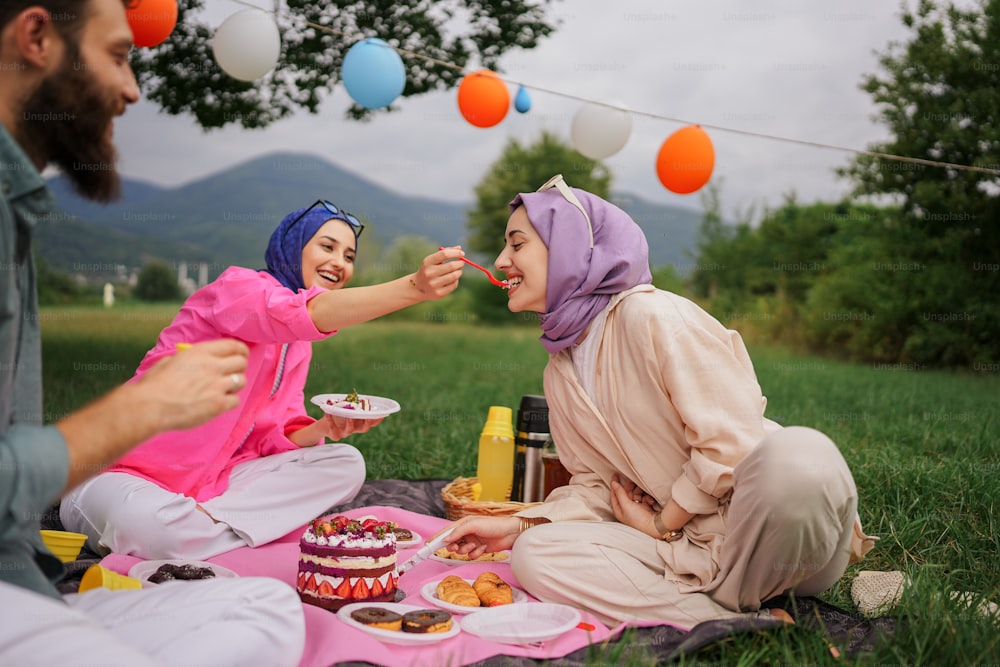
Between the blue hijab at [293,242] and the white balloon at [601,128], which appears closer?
the blue hijab at [293,242]

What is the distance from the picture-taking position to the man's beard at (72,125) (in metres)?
1.90

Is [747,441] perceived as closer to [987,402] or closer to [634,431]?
[634,431]

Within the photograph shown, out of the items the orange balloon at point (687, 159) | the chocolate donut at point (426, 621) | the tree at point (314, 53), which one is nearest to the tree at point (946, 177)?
the tree at point (314, 53)

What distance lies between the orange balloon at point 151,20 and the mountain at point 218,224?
2.50 m

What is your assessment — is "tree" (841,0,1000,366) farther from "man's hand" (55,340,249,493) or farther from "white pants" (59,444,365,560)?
"man's hand" (55,340,249,493)

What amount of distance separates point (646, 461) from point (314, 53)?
677 centimetres

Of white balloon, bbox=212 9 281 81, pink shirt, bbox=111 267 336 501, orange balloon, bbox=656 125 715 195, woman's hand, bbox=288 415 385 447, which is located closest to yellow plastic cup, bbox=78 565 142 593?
pink shirt, bbox=111 267 336 501

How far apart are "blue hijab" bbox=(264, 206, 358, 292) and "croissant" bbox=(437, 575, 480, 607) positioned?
1629 millimetres

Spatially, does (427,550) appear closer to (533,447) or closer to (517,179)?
(533,447)

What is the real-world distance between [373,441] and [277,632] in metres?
3.75

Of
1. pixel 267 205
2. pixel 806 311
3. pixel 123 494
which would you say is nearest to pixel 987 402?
pixel 806 311

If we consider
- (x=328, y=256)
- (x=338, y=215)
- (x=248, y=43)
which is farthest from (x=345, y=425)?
(x=248, y=43)

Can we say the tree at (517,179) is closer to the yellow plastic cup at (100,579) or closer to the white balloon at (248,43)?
the white balloon at (248,43)

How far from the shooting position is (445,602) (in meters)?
3.00
